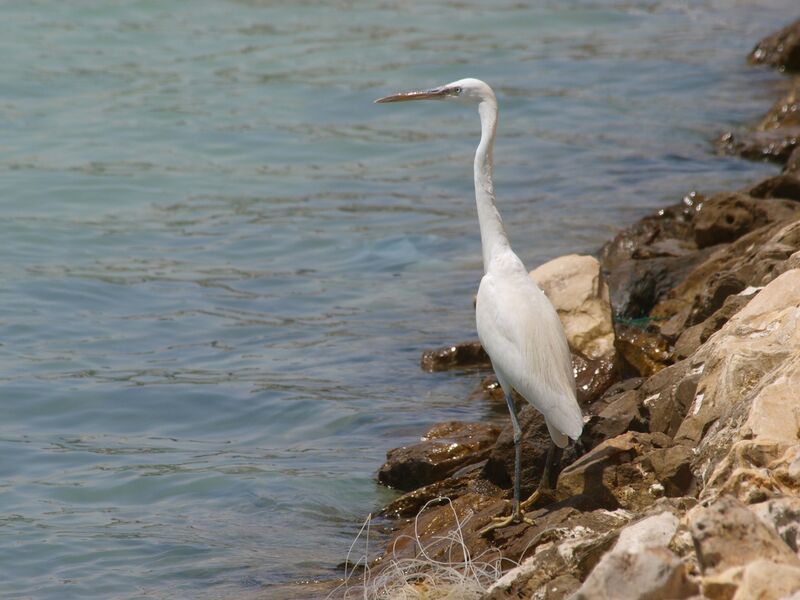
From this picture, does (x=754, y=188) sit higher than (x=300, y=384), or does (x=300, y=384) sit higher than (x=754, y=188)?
(x=754, y=188)

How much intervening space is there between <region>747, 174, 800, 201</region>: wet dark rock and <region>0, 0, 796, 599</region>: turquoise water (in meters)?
1.82

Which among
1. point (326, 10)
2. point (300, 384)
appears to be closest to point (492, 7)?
point (326, 10)

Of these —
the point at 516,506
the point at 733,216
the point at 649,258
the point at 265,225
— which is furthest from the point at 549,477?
the point at 265,225

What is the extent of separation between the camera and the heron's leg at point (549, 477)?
5383mm

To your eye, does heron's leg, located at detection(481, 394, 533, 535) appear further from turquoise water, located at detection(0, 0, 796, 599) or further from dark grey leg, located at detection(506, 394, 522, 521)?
turquoise water, located at detection(0, 0, 796, 599)

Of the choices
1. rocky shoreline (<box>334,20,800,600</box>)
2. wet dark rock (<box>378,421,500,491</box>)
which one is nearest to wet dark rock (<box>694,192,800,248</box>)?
rocky shoreline (<box>334,20,800,600</box>)

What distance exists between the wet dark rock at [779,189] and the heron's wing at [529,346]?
472 centimetres

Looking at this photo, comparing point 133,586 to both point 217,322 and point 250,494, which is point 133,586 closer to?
point 250,494

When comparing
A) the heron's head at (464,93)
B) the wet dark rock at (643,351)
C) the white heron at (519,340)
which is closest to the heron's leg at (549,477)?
the white heron at (519,340)

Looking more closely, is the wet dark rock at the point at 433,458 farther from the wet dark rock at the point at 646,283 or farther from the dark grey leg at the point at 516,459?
the wet dark rock at the point at 646,283

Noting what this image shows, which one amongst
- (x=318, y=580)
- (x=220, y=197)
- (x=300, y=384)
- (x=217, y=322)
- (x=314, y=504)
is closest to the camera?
(x=318, y=580)

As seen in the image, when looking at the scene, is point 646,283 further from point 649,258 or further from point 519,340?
point 519,340

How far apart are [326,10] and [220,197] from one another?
871cm

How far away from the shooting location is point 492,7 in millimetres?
21953
